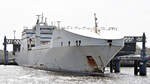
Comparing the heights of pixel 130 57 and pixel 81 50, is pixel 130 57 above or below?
below

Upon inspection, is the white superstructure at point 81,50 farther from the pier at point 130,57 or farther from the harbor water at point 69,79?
the pier at point 130,57

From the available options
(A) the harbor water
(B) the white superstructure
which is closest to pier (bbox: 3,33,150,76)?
(A) the harbor water

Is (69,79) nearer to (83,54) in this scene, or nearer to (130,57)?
(83,54)

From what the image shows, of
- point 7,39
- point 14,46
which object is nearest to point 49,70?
point 7,39

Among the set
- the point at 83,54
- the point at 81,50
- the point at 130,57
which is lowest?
the point at 130,57

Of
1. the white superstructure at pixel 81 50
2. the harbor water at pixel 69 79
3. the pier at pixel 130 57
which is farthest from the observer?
the pier at pixel 130 57

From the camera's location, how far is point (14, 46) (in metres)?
106

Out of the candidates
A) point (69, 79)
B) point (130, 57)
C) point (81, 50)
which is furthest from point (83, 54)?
point (130, 57)

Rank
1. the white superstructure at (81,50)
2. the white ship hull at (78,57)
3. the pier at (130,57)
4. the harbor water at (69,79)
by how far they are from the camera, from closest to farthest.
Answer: the harbor water at (69,79), the white superstructure at (81,50), the white ship hull at (78,57), the pier at (130,57)

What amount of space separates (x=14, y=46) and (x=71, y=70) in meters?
63.3

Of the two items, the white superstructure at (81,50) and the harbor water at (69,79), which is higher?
the white superstructure at (81,50)

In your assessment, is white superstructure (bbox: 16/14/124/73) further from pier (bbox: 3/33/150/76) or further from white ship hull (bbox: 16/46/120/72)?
pier (bbox: 3/33/150/76)

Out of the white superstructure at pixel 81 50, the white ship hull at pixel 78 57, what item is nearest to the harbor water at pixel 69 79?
the white ship hull at pixel 78 57

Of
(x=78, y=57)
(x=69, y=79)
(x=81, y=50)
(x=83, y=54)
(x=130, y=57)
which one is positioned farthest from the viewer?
(x=130, y=57)
